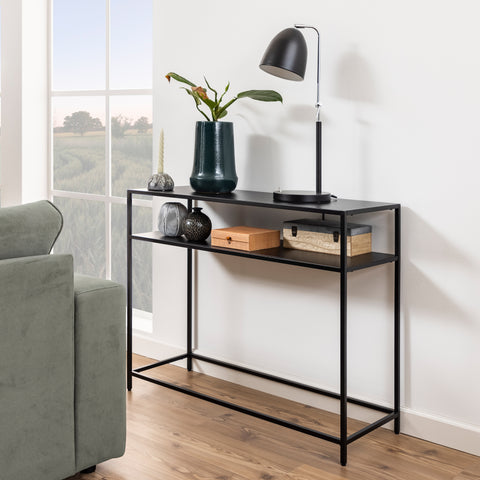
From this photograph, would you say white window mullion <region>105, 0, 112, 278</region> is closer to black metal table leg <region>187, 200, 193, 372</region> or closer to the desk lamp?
black metal table leg <region>187, 200, 193, 372</region>

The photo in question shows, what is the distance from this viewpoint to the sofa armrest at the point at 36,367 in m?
1.95

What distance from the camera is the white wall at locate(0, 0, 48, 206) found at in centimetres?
412

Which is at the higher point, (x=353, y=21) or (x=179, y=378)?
(x=353, y=21)

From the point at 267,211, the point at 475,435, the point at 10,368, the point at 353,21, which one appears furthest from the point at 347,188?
the point at 10,368

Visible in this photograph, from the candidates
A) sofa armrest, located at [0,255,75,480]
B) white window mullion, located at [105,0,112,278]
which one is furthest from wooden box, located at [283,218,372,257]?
white window mullion, located at [105,0,112,278]

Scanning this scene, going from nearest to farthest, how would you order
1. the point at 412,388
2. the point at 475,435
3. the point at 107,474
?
the point at 107,474 < the point at 475,435 < the point at 412,388

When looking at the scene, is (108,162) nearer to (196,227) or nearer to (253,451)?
(196,227)

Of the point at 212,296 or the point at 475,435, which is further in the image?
the point at 212,296

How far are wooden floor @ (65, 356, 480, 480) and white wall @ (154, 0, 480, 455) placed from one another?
14 cm

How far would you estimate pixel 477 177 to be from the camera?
2367 mm

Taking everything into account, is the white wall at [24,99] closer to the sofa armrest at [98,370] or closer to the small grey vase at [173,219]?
the small grey vase at [173,219]

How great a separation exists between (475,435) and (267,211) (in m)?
1.20

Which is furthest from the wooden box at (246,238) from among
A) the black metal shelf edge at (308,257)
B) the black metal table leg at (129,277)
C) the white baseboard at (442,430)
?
the white baseboard at (442,430)

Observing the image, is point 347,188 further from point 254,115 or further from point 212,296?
point 212,296
